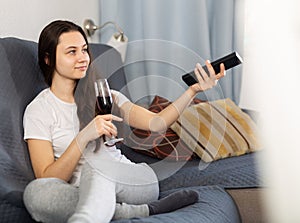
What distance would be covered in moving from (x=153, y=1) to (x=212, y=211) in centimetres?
149

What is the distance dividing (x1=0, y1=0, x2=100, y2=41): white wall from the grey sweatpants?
3.02 feet

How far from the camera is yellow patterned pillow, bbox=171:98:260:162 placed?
213 centimetres

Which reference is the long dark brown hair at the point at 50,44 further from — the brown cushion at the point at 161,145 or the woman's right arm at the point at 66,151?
the brown cushion at the point at 161,145

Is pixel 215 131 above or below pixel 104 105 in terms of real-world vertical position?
below

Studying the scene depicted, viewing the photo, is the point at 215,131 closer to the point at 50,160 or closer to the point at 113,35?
the point at 50,160

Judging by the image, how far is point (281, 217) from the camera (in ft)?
5.19

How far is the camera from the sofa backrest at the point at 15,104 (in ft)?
5.09

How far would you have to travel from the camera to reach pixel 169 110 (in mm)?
1798

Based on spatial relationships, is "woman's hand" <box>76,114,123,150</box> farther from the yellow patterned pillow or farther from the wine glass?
the yellow patterned pillow

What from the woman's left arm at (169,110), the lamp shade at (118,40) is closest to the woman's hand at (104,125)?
the woman's left arm at (169,110)

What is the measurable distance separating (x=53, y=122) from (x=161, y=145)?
0.59 metres

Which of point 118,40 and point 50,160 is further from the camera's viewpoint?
point 118,40

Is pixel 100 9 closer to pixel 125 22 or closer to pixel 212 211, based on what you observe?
pixel 125 22

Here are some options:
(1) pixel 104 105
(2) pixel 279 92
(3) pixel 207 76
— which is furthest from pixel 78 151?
(2) pixel 279 92
